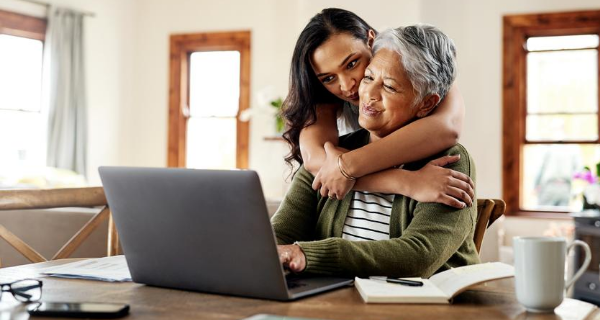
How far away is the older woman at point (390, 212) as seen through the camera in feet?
4.61

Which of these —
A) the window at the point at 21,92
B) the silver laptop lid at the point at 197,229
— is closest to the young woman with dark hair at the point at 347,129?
the silver laptop lid at the point at 197,229

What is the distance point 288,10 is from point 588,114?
109 inches

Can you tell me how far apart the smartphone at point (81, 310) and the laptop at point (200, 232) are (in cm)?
18

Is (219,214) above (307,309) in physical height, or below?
above

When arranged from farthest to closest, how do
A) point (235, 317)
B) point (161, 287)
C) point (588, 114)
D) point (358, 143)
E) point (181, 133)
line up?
point (181, 133) → point (588, 114) → point (358, 143) → point (161, 287) → point (235, 317)

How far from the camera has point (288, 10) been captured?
22.1ft

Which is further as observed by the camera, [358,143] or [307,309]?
[358,143]

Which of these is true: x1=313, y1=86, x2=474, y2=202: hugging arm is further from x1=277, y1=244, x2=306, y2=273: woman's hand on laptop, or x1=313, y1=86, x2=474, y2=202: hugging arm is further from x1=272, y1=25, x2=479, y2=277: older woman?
x1=277, y1=244, x2=306, y2=273: woman's hand on laptop

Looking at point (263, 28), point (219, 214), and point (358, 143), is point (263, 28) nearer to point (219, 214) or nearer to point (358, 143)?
point (358, 143)

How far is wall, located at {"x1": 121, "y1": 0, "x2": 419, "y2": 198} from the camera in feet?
20.9

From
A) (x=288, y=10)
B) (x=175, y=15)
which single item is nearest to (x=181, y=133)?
(x=175, y=15)

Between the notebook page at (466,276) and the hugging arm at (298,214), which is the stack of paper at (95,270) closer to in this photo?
the hugging arm at (298,214)

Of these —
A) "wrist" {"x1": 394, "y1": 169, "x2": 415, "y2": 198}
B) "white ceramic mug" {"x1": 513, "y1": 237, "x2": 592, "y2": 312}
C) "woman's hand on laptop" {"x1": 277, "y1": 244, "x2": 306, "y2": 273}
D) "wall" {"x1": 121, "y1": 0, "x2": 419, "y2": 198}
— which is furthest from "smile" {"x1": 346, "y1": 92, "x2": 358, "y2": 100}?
"wall" {"x1": 121, "y1": 0, "x2": 419, "y2": 198}

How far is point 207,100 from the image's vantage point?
7152mm
